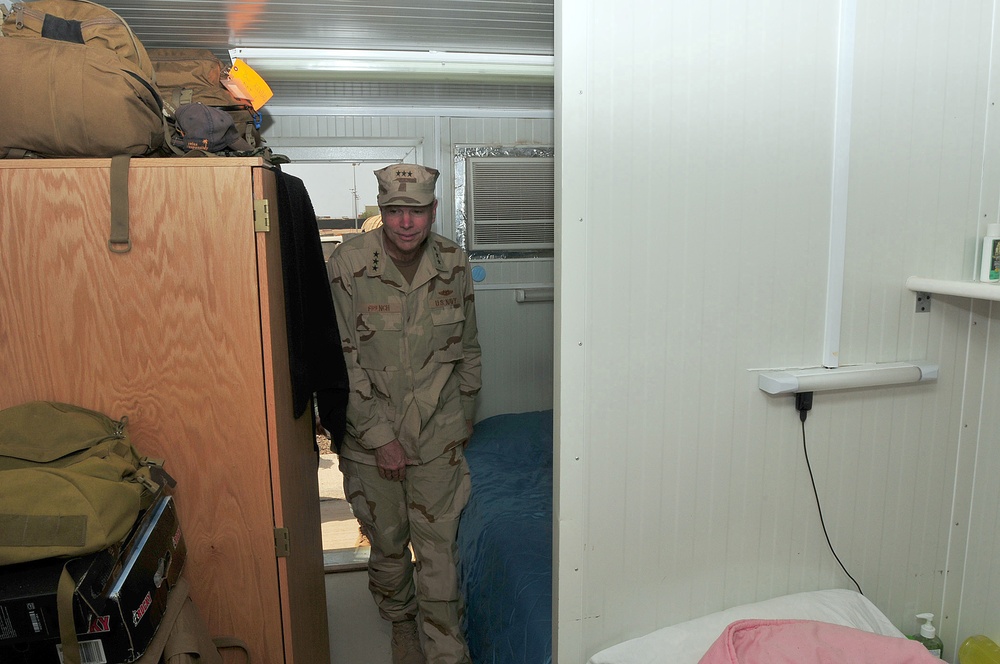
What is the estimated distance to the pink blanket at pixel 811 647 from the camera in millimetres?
1154

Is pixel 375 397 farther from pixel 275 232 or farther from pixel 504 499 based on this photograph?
pixel 275 232

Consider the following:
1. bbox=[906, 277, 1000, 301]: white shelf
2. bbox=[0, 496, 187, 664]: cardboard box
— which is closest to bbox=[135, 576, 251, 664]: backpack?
bbox=[0, 496, 187, 664]: cardboard box

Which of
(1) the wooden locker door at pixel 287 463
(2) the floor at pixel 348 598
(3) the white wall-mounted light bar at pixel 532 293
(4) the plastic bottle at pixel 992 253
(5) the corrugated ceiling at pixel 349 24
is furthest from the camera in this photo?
(3) the white wall-mounted light bar at pixel 532 293

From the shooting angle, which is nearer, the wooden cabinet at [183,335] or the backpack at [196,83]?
the wooden cabinet at [183,335]

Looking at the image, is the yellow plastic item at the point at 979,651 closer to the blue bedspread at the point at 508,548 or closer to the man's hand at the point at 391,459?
the blue bedspread at the point at 508,548

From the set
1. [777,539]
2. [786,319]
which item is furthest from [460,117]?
[777,539]

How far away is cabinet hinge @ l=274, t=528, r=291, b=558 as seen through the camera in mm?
1686

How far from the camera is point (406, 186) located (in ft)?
7.66

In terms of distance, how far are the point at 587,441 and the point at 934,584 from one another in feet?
3.26

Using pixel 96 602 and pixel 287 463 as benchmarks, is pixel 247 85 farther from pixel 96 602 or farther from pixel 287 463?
pixel 96 602

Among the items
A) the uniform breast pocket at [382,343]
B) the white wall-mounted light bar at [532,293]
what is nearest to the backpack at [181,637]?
the uniform breast pocket at [382,343]

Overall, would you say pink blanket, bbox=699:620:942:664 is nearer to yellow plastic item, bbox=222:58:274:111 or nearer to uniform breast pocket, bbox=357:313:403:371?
uniform breast pocket, bbox=357:313:403:371

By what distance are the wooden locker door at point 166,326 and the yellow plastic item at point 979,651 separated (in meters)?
1.77

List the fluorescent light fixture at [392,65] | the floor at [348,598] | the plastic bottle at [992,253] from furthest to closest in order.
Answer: the floor at [348,598]
the fluorescent light fixture at [392,65]
the plastic bottle at [992,253]
